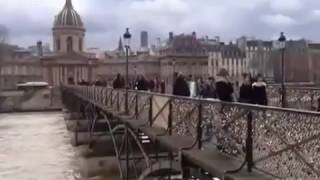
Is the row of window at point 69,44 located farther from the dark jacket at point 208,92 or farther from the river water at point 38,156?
the dark jacket at point 208,92

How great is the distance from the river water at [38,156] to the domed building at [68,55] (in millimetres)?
63660

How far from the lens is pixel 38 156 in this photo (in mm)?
38250

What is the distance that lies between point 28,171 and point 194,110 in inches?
882

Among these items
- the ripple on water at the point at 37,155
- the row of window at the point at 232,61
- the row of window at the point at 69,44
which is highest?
the row of window at the point at 69,44

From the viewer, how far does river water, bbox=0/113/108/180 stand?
30.3m

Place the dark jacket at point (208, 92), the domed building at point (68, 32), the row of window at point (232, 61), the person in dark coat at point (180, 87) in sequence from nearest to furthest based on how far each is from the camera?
the person in dark coat at point (180, 87) < the dark jacket at point (208, 92) < the row of window at point (232, 61) < the domed building at point (68, 32)

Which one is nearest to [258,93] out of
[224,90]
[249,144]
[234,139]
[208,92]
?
[224,90]

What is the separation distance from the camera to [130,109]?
2030cm

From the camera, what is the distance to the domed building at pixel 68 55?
122938mm

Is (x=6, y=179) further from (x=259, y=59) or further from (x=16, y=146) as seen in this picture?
(x=259, y=59)

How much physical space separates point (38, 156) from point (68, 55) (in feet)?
282

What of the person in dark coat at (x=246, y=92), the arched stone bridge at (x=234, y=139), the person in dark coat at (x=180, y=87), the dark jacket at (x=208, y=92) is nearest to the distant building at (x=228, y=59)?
the dark jacket at (x=208, y=92)

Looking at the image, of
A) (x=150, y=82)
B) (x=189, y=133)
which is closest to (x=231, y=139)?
(x=189, y=133)

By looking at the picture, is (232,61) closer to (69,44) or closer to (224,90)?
(69,44)
